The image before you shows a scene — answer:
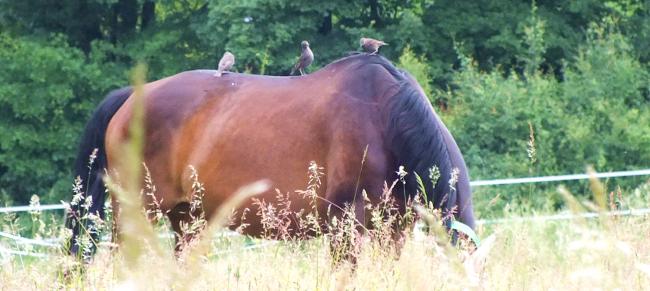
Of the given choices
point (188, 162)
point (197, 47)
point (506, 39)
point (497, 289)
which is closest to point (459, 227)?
point (497, 289)

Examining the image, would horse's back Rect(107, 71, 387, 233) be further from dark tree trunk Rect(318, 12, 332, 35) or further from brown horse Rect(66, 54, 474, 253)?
dark tree trunk Rect(318, 12, 332, 35)

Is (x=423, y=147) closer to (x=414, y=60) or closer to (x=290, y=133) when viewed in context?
(x=290, y=133)

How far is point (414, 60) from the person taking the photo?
20.0m

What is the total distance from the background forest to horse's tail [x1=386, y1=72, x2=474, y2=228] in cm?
1339

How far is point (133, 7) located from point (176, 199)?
62.4ft

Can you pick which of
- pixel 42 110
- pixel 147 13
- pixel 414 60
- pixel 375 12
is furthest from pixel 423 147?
pixel 147 13

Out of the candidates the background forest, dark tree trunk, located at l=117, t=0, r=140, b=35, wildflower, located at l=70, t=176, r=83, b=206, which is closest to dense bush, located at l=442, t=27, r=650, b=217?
the background forest

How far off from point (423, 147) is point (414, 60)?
14.5 m

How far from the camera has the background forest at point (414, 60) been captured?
66.1 feet

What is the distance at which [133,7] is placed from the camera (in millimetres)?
25312

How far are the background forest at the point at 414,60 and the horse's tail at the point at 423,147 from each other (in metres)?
13.4

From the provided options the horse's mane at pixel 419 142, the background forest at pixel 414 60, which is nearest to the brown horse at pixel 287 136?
the horse's mane at pixel 419 142

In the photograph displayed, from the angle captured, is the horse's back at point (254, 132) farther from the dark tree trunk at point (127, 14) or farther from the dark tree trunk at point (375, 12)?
the dark tree trunk at point (127, 14)

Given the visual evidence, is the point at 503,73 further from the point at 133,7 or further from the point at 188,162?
the point at 188,162
